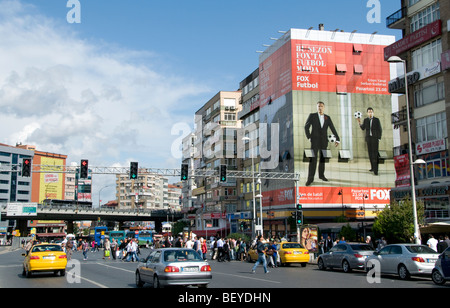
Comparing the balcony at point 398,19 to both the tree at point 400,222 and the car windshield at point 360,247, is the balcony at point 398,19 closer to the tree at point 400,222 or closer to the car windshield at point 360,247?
the tree at point 400,222

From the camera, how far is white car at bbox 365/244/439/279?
62.8 ft

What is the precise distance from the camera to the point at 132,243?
3450cm

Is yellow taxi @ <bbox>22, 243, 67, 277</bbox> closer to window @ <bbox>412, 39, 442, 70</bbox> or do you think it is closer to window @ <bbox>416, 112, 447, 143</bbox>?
window @ <bbox>416, 112, 447, 143</bbox>

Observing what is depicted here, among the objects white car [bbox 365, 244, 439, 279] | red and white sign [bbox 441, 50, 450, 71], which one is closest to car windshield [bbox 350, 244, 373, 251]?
white car [bbox 365, 244, 439, 279]

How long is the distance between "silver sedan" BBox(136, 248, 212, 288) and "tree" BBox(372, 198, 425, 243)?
19.2 meters

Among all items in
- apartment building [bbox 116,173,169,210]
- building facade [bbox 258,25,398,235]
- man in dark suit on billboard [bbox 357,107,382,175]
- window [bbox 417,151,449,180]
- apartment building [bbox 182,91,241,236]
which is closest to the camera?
window [bbox 417,151,449,180]

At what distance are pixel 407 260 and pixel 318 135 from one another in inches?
1870

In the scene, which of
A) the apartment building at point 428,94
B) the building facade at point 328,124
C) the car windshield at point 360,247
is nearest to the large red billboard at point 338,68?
the building facade at point 328,124

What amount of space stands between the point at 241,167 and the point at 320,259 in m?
56.6

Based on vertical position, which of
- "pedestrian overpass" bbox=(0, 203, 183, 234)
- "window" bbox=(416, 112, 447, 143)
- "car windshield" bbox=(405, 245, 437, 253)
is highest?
"window" bbox=(416, 112, 447, 143)

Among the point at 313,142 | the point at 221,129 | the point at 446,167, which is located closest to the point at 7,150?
the point at 221,129

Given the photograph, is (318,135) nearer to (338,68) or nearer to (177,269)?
(338,68)

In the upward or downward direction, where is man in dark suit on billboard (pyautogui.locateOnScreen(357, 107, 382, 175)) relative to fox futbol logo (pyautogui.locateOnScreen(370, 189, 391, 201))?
upward
